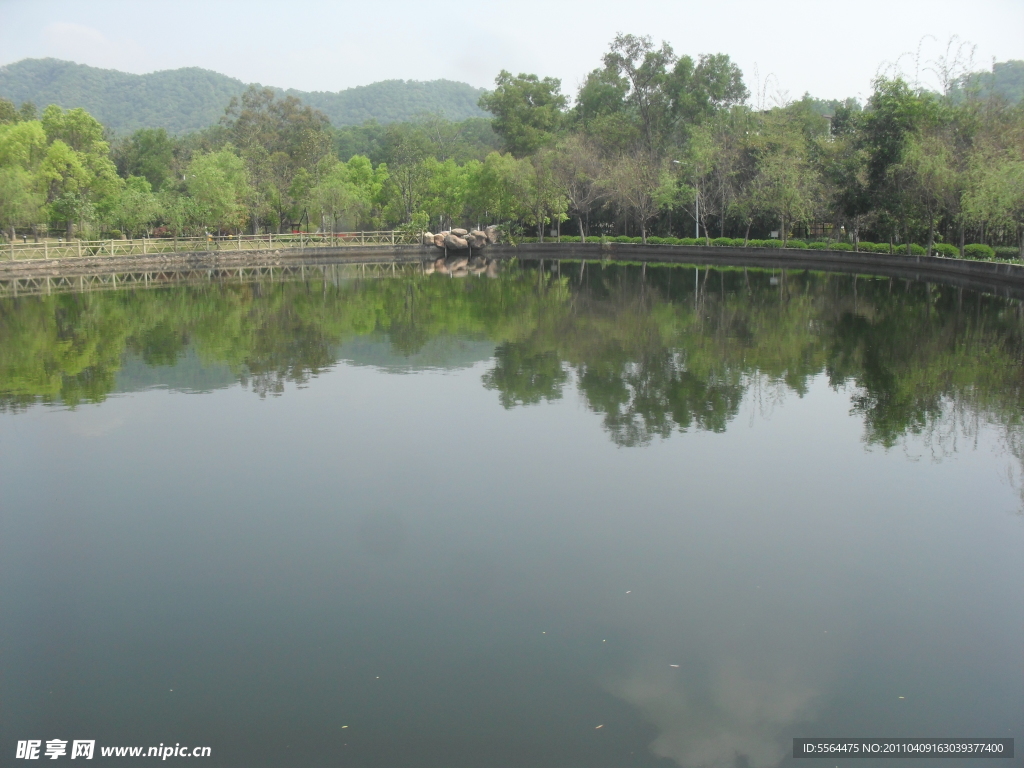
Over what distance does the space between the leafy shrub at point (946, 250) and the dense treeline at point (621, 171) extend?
0.16m

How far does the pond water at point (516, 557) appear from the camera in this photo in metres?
5.19

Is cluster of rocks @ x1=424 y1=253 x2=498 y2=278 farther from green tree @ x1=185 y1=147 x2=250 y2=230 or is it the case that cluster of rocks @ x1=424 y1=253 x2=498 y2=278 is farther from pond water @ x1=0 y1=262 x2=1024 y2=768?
pond water @ x1=0 y1=262 x2=1024 y2=768

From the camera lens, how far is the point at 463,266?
4344 centimetres

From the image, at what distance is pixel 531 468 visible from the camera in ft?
31.4

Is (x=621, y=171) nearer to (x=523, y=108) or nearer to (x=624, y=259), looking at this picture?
(x=624, y=259)

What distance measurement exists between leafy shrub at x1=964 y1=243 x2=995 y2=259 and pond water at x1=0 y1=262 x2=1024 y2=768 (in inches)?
732

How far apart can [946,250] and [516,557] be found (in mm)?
32695

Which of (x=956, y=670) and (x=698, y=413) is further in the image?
(x=698, y=413)

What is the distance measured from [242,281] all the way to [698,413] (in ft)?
91.6

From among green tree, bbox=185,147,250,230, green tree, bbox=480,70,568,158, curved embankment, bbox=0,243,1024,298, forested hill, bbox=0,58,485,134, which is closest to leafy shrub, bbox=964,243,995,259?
curved embankment, bbox=0,243,1024,298

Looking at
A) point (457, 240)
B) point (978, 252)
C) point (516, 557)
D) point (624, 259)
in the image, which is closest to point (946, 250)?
point (978, 252)

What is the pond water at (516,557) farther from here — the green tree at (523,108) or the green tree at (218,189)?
the green tree at (523,108)

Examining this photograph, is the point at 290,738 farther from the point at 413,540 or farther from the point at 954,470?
the point at 954,470

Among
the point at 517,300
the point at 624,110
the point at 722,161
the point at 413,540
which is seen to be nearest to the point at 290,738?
the point at 413,540
